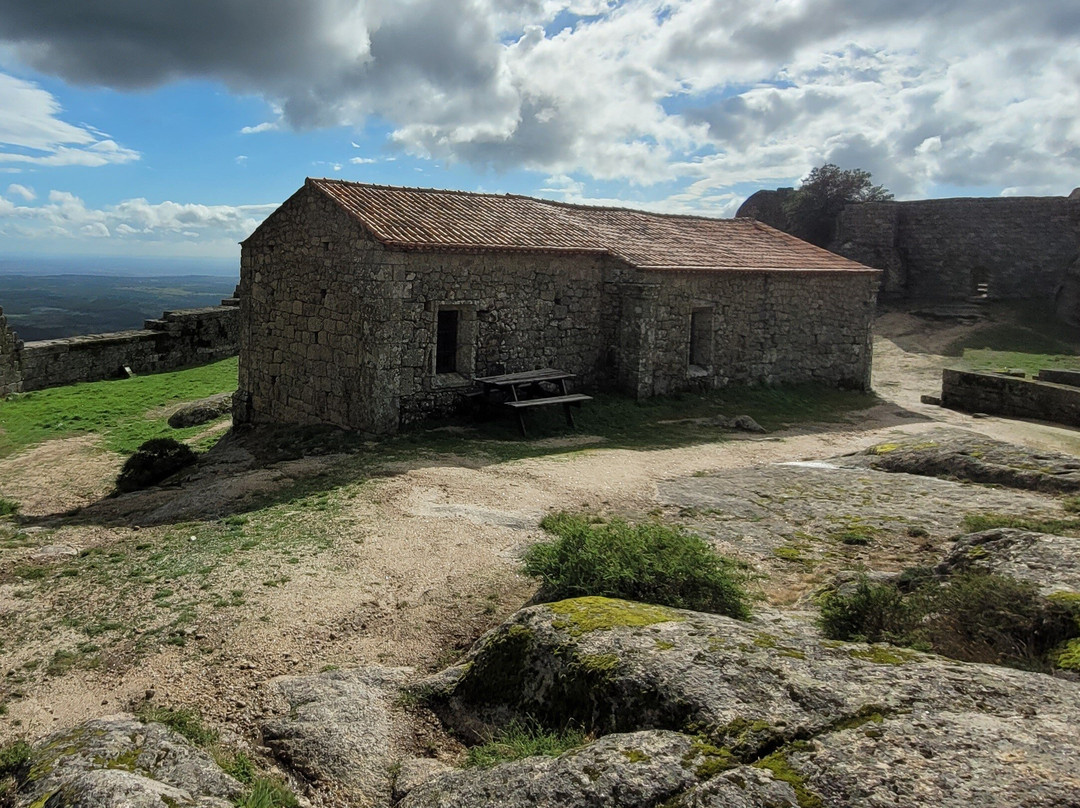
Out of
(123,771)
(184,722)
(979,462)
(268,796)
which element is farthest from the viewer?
(979,462)

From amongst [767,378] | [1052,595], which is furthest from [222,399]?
[1052,595]

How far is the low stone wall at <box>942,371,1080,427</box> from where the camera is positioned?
54.2ft

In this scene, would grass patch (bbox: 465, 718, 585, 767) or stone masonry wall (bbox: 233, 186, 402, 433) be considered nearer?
grass patch (bbox: 465, 718, 585, 767)

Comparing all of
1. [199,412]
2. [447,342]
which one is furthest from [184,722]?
[199,412]

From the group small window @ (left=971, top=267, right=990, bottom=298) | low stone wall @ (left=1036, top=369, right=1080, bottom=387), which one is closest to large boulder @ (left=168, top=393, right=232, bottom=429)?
low stone wall @ (left=1036, top=369, right=1080, bottom=387)

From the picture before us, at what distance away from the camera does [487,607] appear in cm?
695

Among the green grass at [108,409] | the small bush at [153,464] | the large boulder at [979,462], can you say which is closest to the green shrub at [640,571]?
the large boulder at [979,462]

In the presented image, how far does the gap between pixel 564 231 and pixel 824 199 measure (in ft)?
75.4

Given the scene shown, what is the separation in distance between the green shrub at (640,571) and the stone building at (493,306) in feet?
27.2

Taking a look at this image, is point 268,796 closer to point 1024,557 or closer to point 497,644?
point 497,644

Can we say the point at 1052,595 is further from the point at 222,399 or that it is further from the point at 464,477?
the point at 222,399

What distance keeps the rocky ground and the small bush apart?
591mm

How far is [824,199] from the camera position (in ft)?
119

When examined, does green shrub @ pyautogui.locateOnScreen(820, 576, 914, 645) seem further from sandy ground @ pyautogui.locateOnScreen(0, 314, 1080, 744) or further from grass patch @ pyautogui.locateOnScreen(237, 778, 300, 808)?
grass patch @ pyautogui.locateOnScreen(237, 778, 300, 808)
